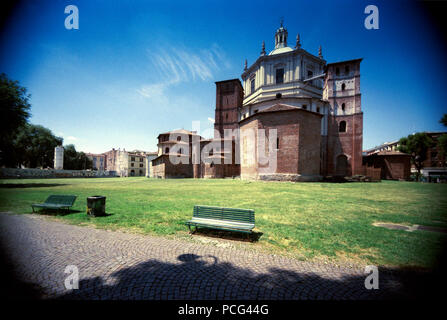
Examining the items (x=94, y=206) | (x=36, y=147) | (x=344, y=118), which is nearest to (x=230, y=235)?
(x=94, y=206)

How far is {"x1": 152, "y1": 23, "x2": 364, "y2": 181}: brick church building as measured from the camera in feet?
78.6

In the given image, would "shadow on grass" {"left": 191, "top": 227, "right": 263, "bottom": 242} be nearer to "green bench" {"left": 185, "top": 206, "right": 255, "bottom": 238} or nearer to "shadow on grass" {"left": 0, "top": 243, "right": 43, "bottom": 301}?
"green bench" {"left": 185, "top": 206, "right": 255, "bottom": 238}

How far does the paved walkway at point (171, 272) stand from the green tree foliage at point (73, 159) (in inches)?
2830

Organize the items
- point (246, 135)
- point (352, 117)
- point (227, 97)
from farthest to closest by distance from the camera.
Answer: point (227, 97) → point (352, 117) → point (246, 135)

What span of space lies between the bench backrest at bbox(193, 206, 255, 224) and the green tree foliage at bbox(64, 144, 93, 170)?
74409 millimetres

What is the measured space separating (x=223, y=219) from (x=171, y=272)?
2415 mm

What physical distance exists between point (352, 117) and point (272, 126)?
1728cm

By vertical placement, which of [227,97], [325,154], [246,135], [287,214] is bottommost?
[287,214]

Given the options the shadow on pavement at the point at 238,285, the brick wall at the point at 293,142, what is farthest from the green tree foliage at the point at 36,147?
the shadow on pavement at the point at 238,285
